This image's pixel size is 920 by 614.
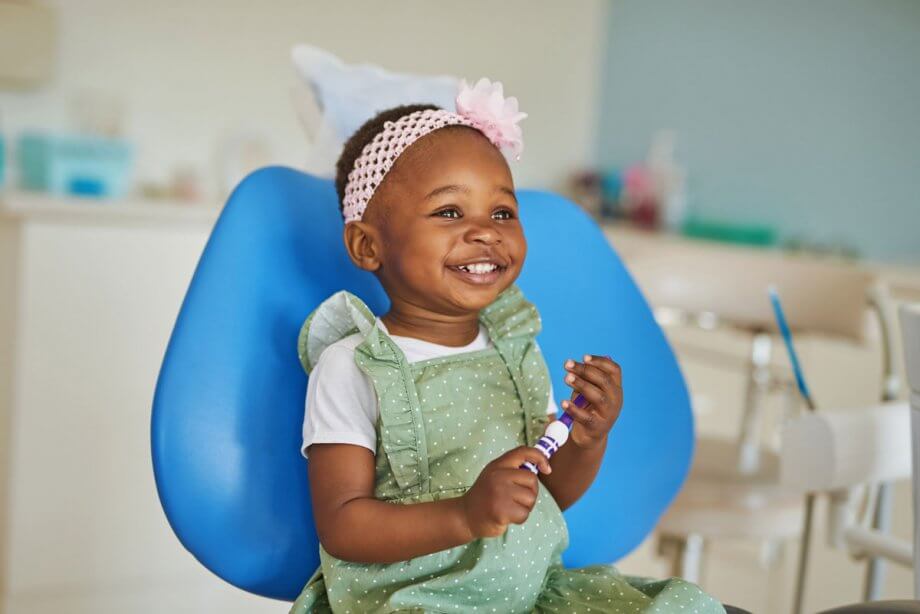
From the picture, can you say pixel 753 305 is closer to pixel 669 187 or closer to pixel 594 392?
pixel 594 392

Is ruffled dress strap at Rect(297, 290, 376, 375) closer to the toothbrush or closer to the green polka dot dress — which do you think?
the green polka dot dress

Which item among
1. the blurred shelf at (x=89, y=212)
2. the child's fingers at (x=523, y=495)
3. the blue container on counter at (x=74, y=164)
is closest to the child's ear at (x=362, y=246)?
the child's fingers at (x=523, y=495)

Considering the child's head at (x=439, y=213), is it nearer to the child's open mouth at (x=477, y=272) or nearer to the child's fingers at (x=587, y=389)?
the child's open mouth at (x=477, y=272)

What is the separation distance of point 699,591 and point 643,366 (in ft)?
1.27

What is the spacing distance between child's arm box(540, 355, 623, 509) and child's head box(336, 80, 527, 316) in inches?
4.9

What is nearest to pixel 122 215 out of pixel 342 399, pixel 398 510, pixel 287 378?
pixel 287 378

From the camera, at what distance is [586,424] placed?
0.96 meters

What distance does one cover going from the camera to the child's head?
0.99 metres

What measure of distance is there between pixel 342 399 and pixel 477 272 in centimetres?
17

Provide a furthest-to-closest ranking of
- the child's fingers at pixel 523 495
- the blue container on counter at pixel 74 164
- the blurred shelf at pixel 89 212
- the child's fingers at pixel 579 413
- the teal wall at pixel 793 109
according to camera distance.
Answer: the teal wall at pixel 793 109
the blue container on counter at pixel 74 164
the blurred shelf at pixel 89 212
the child's fingers at pixel 579 413
the child's fingers at pixel 523 495

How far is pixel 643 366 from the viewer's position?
4.21 ft

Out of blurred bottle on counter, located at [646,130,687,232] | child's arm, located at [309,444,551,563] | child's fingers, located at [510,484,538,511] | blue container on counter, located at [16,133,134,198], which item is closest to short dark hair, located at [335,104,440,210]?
child's arm, located at [309,444,551,563]

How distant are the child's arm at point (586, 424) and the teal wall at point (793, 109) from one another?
7.13ft

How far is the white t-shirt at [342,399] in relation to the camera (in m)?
0.96
